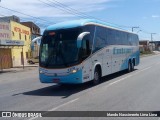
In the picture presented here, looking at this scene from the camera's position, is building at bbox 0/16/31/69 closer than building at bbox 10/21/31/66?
Yes

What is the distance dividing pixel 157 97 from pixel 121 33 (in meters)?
10.8

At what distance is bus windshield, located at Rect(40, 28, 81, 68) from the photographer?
1419 centimetres

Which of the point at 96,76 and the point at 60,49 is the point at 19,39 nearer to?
the point at 96,76

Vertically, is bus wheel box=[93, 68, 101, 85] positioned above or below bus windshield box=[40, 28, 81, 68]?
below

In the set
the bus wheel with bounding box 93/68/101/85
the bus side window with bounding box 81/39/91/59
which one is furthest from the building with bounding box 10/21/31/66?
the bus side window with bounding box 81/39/91/59

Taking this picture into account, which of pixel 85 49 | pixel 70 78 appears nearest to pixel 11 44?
pixel 85 49

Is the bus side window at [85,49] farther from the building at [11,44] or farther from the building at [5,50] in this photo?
the building at [5,50]

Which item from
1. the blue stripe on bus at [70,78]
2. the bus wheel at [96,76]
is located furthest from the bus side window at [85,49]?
the bus wheel at [96,76]

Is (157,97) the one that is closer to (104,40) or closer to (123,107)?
(123,107)

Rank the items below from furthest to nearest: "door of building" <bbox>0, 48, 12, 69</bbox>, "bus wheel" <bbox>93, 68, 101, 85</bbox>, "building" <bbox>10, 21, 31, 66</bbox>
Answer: "building" <bbox>10, 21, 31, 66</bbox>
"door of building" <bbox>0, 48, 12, 69</bbox>
"bus wheel" <bbox>93, 68, 101, 85</bbox>

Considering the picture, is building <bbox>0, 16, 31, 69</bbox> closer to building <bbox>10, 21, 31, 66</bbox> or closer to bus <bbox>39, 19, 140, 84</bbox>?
building <bbox>10, 21, 31, 66</bbox>

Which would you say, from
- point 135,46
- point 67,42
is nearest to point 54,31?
point 67,42

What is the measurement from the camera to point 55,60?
47.2 ft

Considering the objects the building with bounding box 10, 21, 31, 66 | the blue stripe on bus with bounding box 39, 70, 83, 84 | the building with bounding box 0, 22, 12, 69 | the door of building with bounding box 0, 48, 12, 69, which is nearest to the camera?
the blue stripe on bus with bounding box 39, 70, 83, 84
